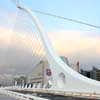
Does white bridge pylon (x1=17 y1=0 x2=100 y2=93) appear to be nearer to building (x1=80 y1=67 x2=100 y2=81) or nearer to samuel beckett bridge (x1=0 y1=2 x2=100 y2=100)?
samuel beckett bridge (x1=0 y1=2 x2=100 y2=100)

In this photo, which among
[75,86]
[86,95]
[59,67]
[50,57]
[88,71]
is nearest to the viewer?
[86,95]

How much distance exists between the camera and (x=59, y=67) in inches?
1023

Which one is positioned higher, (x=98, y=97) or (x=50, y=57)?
(x=50, y=57)

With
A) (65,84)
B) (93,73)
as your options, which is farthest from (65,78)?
(93,73)

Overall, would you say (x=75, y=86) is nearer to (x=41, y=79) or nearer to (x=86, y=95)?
(x=86, y=95)

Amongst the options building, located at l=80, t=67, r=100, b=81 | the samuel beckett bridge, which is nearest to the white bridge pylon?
the samuel beckett bridge

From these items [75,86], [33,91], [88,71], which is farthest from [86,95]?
[88,71]

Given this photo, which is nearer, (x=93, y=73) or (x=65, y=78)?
(x=65, y=78)

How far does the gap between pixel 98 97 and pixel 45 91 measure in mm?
9616

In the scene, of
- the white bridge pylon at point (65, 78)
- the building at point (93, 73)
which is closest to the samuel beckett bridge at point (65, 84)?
the white bridge pylon at point (65, 78)

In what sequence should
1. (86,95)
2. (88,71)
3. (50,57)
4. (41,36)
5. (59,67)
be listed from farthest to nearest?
(88,71) < (41,36) < (50,57) < (59,67) < (86,95)

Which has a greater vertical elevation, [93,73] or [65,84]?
[93,73]

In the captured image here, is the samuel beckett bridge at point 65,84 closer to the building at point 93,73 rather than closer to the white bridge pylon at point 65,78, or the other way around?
the white bridge pylon at point 65,78

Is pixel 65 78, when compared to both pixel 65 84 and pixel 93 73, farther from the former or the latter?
pixel 93 73
